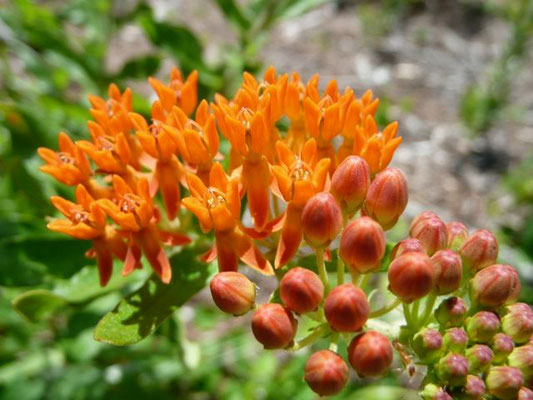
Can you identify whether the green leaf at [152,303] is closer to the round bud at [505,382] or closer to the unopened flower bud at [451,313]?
the unopened flower bud at [451,313]

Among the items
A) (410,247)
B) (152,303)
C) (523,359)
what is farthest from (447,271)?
(152,303)

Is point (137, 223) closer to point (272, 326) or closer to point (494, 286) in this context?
point (272, 326)

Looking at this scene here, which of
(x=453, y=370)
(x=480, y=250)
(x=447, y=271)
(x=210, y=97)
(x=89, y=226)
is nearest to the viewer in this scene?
(x=453, y=370)

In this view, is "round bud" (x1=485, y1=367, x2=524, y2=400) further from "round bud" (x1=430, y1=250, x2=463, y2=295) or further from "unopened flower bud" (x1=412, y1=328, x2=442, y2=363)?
"round bud" (x1=430, y1=250, x2=463, y2=295)

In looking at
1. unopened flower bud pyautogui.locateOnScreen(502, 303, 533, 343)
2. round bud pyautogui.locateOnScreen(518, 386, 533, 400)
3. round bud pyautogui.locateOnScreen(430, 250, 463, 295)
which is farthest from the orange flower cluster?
round bud pyautogui.locateOnScreen(518, 386, 533, 400)

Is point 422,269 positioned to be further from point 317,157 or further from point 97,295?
point 97,295

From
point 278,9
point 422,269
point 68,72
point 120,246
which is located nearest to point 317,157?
point 422,269
